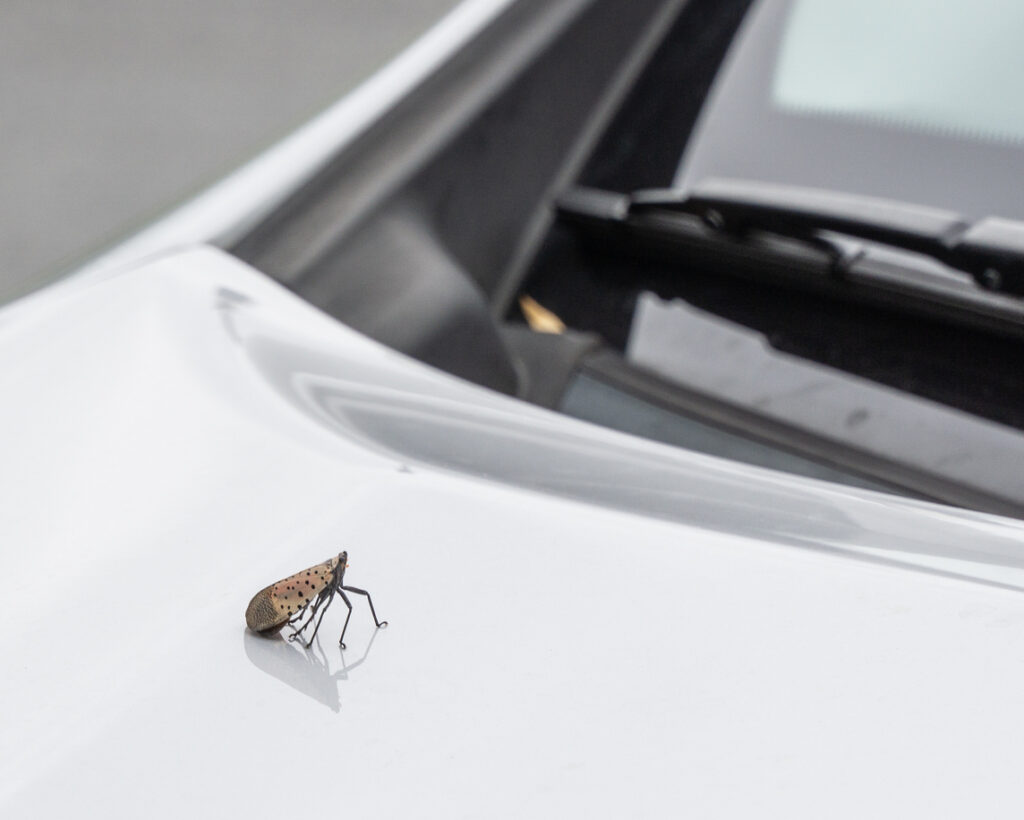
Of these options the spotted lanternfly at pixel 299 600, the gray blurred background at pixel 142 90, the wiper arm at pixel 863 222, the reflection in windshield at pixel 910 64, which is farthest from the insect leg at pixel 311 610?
the gray blurred background at pixel 142 90

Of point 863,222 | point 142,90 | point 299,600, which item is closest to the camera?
point 299,600

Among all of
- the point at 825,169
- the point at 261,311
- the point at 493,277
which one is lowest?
the point at 493,277

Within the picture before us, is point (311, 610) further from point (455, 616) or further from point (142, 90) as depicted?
point (142, 90)

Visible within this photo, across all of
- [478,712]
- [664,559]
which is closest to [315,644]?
[478,712]

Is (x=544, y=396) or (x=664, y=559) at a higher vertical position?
(x=664, y=559)

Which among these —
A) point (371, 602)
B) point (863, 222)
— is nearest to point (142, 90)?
point (863, 222)

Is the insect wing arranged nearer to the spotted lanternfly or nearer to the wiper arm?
the spotted lanternfly

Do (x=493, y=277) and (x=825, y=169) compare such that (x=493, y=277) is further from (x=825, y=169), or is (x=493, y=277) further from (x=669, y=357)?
(x=825, y=169)
